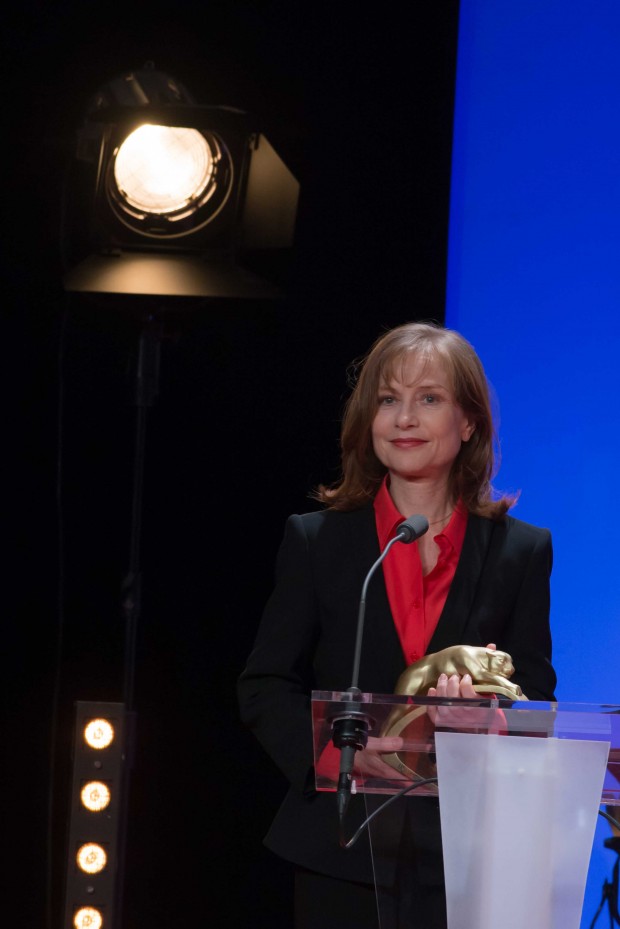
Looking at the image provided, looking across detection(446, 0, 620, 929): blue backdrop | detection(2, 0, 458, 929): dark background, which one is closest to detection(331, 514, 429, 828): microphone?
detection(446, 0, 620, 929): blue backdrop

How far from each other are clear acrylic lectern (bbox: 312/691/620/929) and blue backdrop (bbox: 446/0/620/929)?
5.53 ft

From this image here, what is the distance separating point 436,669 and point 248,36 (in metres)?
2.15

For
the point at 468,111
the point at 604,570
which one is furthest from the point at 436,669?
the point at 468,111

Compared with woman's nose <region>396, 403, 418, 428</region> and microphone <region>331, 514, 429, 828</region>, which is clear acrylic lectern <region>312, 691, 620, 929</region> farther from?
woman's nose <region>396, 403, 418, 428</region>

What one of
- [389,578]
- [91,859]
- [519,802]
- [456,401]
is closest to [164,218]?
[456,401]

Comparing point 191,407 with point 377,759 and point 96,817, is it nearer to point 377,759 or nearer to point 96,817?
point 96,817

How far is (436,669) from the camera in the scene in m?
1.89

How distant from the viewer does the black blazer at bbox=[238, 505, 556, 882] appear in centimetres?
218

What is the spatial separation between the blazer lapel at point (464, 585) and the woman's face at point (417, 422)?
14cm

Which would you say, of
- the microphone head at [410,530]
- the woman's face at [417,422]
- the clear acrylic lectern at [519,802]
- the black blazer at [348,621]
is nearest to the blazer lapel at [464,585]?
the black blazer at [348,621]

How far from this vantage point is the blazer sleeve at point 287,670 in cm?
206

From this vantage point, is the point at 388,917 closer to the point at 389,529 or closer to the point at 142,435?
the point at 389,529

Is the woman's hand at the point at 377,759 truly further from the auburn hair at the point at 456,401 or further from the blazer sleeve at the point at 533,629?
the auburn hair at the point at 456,401

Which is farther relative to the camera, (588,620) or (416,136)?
(416,136)
